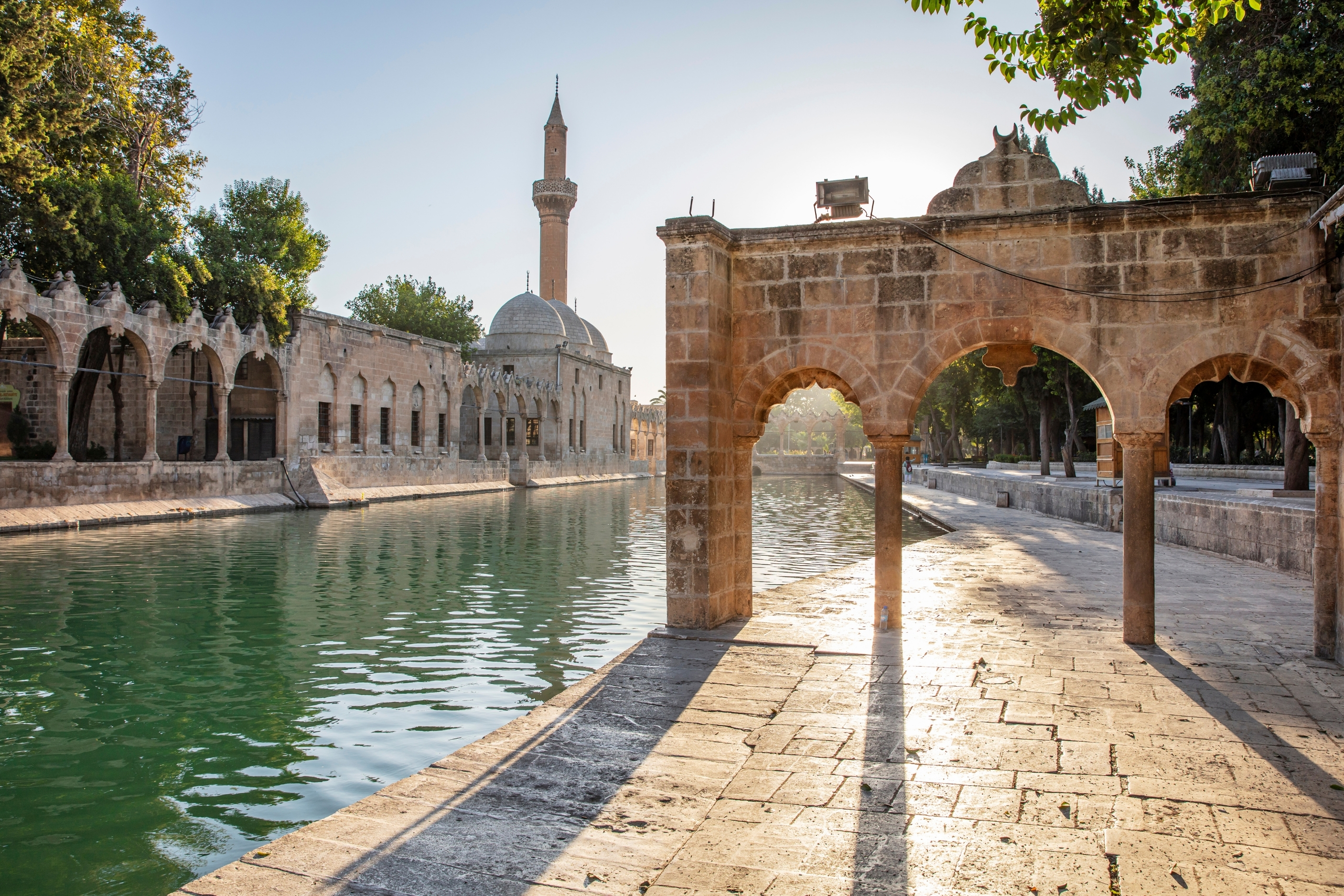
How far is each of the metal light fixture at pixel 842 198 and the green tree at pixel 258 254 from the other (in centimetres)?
2253

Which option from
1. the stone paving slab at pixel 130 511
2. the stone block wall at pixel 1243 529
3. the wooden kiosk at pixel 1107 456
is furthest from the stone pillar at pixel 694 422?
the stone paving slab at pixel 130 511

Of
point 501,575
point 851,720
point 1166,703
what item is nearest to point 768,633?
point 851,720

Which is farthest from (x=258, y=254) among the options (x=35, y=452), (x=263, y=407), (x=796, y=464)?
(x=796, y=464)

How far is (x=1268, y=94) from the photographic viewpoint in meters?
15.4

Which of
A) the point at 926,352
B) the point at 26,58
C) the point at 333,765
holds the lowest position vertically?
the point at 333,765

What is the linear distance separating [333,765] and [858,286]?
214 inches

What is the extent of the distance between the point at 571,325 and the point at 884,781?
5425 centimetres

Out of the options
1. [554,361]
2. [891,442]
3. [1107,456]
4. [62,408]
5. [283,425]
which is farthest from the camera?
[554,361]

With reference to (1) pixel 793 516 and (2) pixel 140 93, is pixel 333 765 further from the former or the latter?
(2) pixel 140 93

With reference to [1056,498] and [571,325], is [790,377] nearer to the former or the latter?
[1056,498]

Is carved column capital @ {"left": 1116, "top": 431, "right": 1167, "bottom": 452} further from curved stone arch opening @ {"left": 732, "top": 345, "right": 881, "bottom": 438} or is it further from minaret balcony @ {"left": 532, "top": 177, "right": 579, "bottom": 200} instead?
minaret balcony @ {"left": 532, "top": 177, "right": 579, "bottom": 200}

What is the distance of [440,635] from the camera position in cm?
907

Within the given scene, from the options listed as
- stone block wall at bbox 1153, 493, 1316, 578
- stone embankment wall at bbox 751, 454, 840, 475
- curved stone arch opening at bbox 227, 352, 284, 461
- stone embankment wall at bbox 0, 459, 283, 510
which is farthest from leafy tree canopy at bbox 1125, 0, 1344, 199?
stone embankment wall at bbox 751, 454, 840, 475

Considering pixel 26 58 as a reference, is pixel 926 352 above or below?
below
